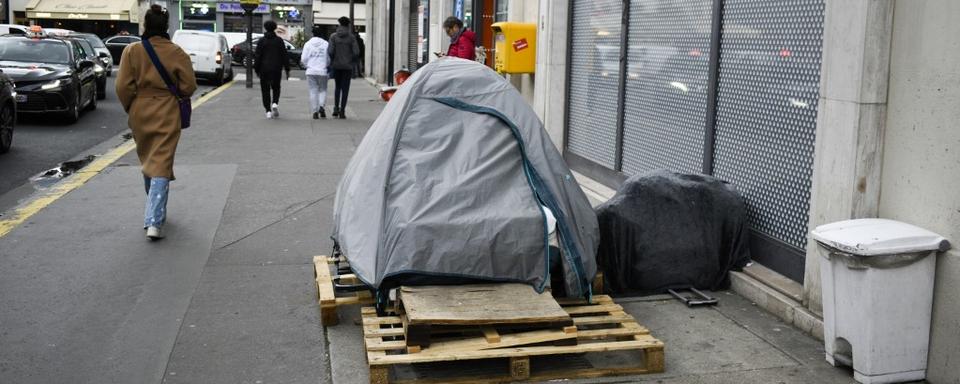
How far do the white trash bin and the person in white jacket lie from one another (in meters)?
13.5

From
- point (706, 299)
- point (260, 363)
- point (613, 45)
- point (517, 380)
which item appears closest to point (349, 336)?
point (260, 363)

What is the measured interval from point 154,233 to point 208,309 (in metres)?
1.99

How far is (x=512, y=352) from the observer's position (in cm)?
465

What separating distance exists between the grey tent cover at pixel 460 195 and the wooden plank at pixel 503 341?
53cm

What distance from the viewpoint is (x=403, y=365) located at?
497cm

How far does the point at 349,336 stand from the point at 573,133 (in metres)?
5.73

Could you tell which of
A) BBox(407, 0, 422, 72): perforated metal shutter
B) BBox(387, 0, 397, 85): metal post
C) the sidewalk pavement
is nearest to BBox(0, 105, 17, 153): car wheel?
the sidewalk pavement

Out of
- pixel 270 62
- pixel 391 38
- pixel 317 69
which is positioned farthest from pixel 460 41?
pixel 391 38

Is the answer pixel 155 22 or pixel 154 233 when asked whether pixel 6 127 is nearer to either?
pixel 155 22

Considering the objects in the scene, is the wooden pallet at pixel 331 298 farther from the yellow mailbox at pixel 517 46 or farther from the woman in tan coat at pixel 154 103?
the yellow mailbox at pixel 517 46

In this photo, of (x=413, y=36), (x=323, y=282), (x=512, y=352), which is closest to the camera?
(x=512, y=352)

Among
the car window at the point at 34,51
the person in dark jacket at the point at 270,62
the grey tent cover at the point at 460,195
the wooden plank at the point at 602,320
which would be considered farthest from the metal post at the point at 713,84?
the car window at the point at 34,51

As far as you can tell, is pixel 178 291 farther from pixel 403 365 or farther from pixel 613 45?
pixel 613 45

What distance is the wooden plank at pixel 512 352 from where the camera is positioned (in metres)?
4.54
